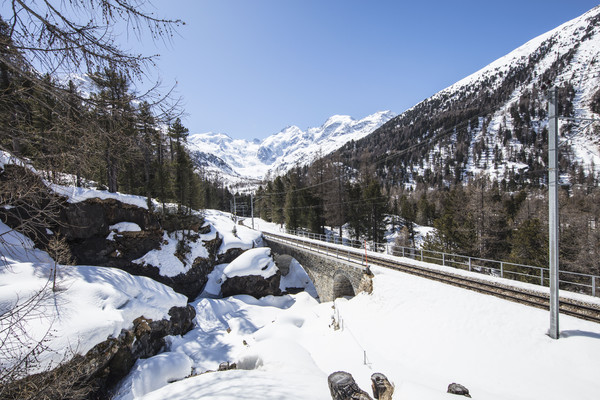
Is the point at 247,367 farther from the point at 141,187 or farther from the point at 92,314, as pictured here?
the point at 141,187

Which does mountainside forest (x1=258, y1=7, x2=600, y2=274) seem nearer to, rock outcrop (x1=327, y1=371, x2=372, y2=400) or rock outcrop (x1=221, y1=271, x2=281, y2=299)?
rock outcrop (x1=327, y1=371, x2=372, y2=400)

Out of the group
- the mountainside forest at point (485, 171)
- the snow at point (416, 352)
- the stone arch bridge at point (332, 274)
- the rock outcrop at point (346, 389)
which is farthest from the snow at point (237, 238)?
the rock outcrop at point (346, 389)

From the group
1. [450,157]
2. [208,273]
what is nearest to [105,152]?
[208,273]

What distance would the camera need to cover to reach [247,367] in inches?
352

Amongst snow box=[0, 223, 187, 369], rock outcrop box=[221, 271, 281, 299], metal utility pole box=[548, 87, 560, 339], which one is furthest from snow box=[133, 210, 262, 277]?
metal utility pole box=[548, 87, 560, 339]

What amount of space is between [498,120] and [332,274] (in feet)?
608

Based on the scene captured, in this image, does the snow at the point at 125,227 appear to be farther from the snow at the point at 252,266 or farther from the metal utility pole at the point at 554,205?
the metal utility pole at the point at 554,205

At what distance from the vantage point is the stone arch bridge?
571 inches

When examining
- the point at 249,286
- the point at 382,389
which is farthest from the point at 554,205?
the point at 249,286

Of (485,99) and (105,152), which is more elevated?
(485,99)

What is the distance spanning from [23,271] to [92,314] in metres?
3.42

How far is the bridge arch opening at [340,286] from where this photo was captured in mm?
16778

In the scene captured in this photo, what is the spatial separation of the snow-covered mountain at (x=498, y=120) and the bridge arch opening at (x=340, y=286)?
261 feet

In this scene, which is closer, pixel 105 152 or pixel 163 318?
pixel 105 152
